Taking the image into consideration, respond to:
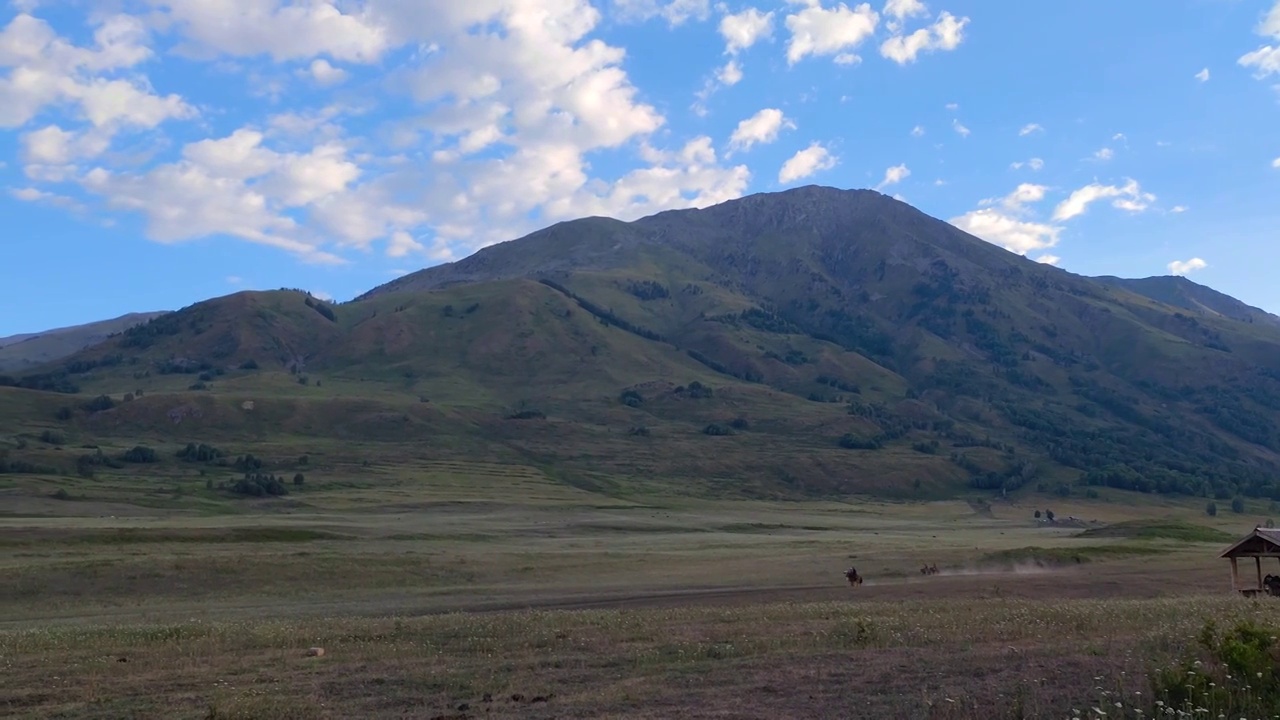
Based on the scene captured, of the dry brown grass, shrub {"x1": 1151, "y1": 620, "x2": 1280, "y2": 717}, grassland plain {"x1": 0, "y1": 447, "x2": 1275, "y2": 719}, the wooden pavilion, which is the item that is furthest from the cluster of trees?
shrub {"x1": 1151, "y1": 620, "x2": 1280, "y2": 717}

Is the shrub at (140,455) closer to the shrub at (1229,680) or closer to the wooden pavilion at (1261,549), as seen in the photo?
the wooden pavilion at (1261,549)

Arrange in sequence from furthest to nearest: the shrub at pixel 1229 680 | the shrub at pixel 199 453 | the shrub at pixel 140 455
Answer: the shrub at pixel 199 453 → the shrub at pixel 140 455 → the shrub at pixel 1229 680

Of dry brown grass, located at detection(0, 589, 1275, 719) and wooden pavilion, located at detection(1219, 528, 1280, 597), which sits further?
wooden pavilion, located at detection(1219, 528, 1280, 597)

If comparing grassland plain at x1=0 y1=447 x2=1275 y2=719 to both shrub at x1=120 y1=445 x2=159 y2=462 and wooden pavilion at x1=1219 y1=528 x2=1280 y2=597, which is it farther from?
shrub at x1=120 y1=445 x2=159 y2=462

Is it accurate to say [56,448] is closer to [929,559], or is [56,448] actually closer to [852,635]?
[929,559]

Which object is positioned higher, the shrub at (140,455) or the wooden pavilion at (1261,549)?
the shrub at (140,455)

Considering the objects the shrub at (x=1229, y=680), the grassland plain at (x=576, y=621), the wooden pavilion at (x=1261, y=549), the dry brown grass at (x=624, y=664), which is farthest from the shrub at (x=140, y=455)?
the shrub at (x=1229, y=680)

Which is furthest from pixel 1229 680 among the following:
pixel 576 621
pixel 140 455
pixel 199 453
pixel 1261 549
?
pixel 199 453

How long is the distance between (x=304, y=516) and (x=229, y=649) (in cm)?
8159

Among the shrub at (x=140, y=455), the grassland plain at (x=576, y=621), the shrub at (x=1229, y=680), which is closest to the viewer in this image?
the shrub at (x=1229, y=680)

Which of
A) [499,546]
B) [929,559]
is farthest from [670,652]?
[499,546]

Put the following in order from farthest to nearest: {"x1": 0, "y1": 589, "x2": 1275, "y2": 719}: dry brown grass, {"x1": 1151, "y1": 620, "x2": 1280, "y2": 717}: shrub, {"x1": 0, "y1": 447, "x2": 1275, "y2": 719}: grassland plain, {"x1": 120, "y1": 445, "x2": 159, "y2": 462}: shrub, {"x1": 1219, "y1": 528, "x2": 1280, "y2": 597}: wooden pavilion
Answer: {"x1": 120, "y1": 445, "x2": 159, "y2": 462}: shrub < {"x1": 1219, "y1": 528, "x2": 1280, "y2": 597}: wooden pavilion < {"x1": 0, "y1": 447, "x2": 1275, "y2": 719}: grassland plain < {"x1": 0, "y1": 589, "x2": 1275, "y2": 719}: dry brown grass < {"x1": 1151, "y1": 620, "x2": 1280, "y2": 717}: shrub

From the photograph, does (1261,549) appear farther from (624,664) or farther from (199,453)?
(199,453)

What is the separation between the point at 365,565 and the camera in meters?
55.1
